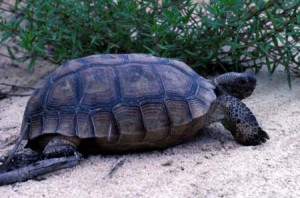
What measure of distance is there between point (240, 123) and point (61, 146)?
1.12 metres

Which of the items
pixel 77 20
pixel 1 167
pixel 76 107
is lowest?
pixel 1 167

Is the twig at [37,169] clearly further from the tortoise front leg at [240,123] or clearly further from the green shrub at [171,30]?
the green shrub at [171,30]

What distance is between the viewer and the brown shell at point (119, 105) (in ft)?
11.4

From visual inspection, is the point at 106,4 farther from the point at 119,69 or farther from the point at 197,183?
the point at 197,183

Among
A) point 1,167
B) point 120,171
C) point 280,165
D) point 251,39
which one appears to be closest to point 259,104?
point 251,39

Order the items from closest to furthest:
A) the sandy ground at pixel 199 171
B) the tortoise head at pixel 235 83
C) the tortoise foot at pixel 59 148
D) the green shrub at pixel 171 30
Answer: the sandy ground at pixel 199 171 < the tortoise foot at pixel 59 148 < the tortoise head at pixel 235 83 < the green shrub at pixel 171 30

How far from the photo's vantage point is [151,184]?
122 inches

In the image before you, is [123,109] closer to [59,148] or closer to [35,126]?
[59,148]

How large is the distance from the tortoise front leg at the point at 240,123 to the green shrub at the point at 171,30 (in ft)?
2.34

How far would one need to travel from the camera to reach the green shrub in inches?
172

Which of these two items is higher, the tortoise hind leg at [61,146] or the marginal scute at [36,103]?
the marginal scute at [36,103]

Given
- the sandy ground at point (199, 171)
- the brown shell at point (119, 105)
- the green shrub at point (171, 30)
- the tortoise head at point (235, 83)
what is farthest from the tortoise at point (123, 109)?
the green shrub at point (171, 30)

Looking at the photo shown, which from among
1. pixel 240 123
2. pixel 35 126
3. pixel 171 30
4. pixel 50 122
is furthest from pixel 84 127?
pixel 171 30

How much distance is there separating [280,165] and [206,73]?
6.66 feet
